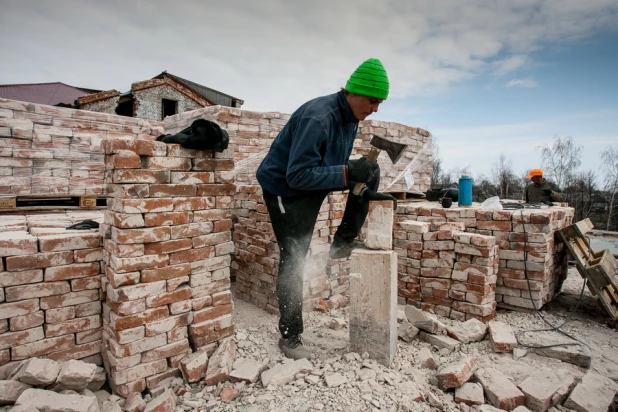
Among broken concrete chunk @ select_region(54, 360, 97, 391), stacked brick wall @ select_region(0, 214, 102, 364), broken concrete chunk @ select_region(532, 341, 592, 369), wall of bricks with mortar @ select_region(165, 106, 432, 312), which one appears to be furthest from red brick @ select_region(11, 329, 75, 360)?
broken concrete chunk @ select_region(532, 341, 592, 369)

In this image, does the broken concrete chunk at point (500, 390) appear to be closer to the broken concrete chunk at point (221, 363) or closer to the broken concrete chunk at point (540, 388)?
the broken concrete chunk at point (540, 388)

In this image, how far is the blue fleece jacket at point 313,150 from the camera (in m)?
2.28

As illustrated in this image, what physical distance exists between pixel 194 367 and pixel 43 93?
17118 mm

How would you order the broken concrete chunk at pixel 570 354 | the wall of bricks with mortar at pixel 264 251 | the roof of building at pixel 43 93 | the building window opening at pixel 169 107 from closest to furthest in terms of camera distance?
the broken concrete chunk at pixel 570 354 → the wall of bricks with mortar at pixel 264 251 → the roof of building at pixel 43 93 → the building window opening at pixel 169 107

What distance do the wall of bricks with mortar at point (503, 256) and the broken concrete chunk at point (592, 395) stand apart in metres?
1.35

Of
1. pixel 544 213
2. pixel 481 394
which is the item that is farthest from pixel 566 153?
pixel 481 394

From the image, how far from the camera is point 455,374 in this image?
2398 mm

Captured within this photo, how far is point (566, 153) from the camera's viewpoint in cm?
1515

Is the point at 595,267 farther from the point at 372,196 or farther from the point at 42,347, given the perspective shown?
the point at 42,347

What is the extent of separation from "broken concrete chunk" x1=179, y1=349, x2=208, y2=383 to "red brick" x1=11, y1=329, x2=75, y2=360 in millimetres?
792

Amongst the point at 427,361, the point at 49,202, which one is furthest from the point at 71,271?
the point at 427,361

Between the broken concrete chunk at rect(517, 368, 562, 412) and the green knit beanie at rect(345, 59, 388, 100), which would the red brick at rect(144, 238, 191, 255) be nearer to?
the green knit beanie at rect(345, 59, 388, 100)

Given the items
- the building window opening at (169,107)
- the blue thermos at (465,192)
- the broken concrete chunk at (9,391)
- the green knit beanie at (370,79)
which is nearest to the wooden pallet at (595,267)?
the blue thermos at (465,192)

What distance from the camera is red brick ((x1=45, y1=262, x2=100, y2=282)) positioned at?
2.35 m
